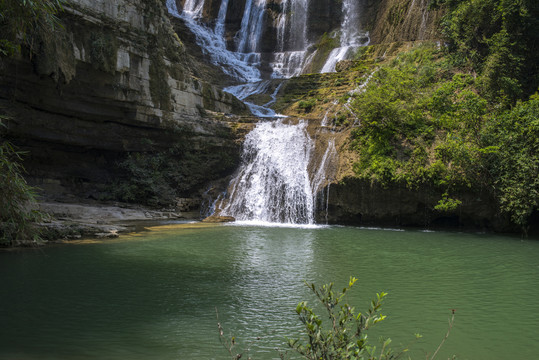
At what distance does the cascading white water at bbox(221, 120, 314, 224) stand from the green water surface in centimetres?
611

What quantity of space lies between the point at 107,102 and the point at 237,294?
13441mm

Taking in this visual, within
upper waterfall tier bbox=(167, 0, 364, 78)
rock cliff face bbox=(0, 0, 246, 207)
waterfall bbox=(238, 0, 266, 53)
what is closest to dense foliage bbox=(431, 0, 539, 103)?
rock cliff face bbox=(0, 0, 246, 207)

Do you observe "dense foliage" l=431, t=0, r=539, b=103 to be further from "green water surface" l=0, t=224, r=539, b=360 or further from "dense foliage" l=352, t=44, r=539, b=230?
"green water surface" l=0, t=224, r=539, b=360

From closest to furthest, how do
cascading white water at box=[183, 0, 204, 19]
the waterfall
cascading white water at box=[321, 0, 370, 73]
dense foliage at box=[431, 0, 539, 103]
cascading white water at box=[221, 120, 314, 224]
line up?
dense foliage at box=[431, 0, 539, 103]
cascading white water at box=[221, 120, 314, 224]
cascading white water at box=[321, 0, 370, 73]
the waterfall
cascading white water at box=[183, 0, 204, 19]

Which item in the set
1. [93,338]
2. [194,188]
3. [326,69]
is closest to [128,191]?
[194,188]

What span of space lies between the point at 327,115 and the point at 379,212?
6.77 metres

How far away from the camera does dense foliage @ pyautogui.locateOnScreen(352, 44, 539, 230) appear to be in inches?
555

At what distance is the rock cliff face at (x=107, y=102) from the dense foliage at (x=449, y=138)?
25.6ft

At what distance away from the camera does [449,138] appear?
1560 centimetres

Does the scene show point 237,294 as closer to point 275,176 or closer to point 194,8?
point 275,176

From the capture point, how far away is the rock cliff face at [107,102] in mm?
14891

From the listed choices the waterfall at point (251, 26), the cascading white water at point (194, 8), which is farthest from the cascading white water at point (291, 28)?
the cascading white water at point (194, 8)

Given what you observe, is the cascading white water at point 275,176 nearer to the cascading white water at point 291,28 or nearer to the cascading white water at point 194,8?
the cascading white water at point 291,28

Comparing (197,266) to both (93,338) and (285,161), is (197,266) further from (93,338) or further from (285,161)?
(285,161)
